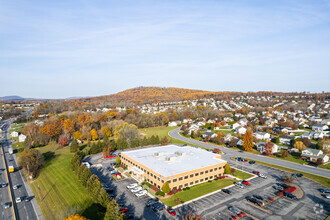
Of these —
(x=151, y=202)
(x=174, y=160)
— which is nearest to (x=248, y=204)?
(x=151, y=202)

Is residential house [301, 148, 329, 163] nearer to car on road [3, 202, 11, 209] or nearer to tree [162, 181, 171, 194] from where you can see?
tree [162, 181, 171, 194]

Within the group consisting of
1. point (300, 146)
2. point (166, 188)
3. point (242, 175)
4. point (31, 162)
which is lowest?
point (242, 175)

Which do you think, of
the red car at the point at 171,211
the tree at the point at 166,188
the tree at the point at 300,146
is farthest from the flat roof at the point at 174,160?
the tree at the point at 300,146

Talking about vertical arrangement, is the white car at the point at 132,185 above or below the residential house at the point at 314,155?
above

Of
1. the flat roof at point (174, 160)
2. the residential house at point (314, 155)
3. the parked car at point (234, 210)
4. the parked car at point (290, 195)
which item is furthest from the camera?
the residential house at point (314, 155)

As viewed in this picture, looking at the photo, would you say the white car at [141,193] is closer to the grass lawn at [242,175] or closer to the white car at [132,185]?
the white car at [132,185]

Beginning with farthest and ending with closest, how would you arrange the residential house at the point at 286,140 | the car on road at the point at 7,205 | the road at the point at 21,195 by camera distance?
the residential house at the point at 286,140 → the car on road at the point at 7,205 → the road at the point at 21,195

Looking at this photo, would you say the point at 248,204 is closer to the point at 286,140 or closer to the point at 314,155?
the point at 314,155
